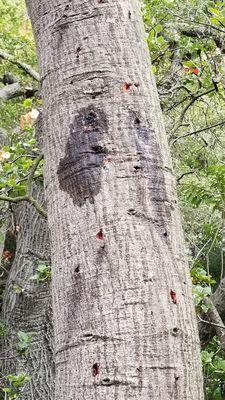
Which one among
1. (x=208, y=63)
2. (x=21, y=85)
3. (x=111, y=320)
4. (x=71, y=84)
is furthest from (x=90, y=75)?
(x=21, y=85)

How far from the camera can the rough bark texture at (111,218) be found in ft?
3.24

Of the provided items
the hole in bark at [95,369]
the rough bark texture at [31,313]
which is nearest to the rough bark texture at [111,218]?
the hole in bark at [95,369]

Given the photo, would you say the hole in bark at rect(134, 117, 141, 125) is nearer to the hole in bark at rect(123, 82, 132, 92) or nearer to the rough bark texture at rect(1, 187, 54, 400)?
the hole in bark at rect(123, 82, 132, 92)

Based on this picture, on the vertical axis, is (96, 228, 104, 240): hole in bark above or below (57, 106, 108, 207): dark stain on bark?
below

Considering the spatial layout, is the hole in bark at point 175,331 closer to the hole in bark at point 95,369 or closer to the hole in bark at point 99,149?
the hole in bark at point 95,369

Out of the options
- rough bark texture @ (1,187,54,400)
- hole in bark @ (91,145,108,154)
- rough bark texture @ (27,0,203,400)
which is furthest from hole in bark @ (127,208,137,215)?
rough bark texture @ (1,187,54,400)

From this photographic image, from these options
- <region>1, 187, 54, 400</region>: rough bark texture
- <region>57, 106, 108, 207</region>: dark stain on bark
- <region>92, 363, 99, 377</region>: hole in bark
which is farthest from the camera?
<region>1, 187, 54, 400</region>: rough bark texture

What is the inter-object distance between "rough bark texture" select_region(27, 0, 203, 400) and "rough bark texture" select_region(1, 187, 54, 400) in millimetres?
3740

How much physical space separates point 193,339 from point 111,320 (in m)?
0.17

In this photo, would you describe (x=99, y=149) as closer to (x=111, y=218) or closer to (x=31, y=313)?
(x=111, y=218)

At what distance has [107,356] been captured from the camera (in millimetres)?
983

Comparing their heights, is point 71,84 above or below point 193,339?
above

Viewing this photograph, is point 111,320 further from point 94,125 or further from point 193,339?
point 94,125

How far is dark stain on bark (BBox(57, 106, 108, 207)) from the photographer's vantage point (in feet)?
3.66
